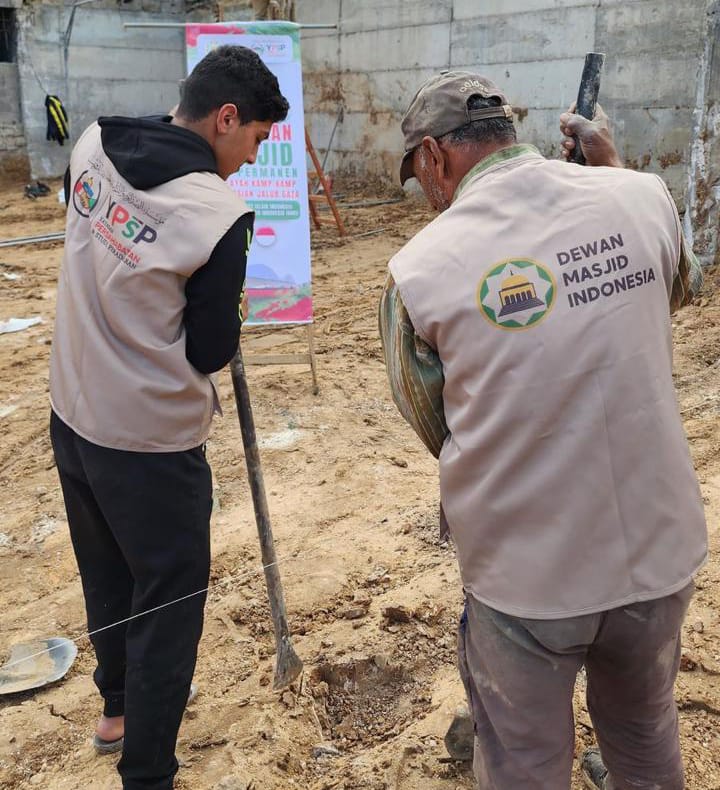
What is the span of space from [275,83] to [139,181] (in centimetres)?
48

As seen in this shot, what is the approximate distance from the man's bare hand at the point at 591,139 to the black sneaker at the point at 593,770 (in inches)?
64.0

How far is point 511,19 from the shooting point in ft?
37.2

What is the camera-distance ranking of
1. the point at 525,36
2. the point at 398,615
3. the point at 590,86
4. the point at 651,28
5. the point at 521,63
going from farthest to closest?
1. the point at 521,63
2. the point at 525,36
3. the point at 651,28
4. the point at 398,615
5. the point at 590,86

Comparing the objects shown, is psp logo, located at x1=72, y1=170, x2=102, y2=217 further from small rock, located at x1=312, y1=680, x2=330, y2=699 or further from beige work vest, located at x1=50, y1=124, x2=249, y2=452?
small rock, located at x1=312, y1=680, x2=330, y2=699

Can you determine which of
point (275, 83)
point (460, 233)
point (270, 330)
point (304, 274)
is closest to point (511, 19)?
point (270, 330)

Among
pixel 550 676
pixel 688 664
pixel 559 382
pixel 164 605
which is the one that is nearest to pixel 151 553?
pixel 164 605

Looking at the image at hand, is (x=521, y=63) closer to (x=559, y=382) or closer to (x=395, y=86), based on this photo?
(x=395, y=86)

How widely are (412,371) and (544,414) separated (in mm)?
277

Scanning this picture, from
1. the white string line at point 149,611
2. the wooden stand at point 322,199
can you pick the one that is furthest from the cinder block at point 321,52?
the white string line at point 149,611

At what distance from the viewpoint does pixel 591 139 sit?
2107mm

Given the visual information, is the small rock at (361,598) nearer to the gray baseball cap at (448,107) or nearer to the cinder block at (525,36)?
the gray baseball cap at (448,107)

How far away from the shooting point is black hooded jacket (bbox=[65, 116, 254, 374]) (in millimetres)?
2064

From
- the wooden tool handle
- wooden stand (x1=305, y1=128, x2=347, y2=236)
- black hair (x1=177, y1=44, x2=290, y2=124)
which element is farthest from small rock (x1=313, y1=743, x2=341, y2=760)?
wooden stand (x1=305, y1=128, x2=347, y2=236)

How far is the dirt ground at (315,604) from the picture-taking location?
264 centimetres
